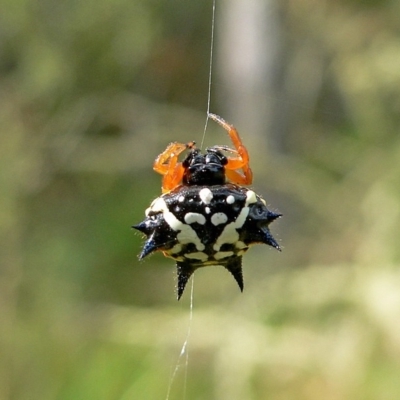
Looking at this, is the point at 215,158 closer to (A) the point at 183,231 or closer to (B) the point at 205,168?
(B) the point at 205,168

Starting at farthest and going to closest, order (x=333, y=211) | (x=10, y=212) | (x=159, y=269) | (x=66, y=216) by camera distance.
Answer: (x=66, y=216) < (x=159, y=269) < (x=10, y=212) < (x=333, y=211)

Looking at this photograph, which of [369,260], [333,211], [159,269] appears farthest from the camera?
[159,269]

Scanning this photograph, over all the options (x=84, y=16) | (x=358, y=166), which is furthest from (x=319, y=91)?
(x=84, y=16)

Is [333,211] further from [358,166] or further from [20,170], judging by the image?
[20,170]

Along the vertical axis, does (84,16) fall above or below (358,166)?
above

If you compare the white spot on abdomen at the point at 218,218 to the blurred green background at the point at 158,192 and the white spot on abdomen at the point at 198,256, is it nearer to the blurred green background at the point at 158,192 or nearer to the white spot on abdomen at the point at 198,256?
the white spot on abdomen at the point at 198,256

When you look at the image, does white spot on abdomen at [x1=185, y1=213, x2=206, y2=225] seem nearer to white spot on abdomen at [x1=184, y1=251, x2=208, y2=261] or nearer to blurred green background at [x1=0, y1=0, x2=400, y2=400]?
white spot on abdomen at [x1=184, y1=251, x2=208, y2=261]

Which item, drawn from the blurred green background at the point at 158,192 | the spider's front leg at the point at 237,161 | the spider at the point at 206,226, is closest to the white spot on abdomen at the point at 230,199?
the spider at the point at 206,226

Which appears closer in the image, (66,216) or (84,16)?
(84,16)

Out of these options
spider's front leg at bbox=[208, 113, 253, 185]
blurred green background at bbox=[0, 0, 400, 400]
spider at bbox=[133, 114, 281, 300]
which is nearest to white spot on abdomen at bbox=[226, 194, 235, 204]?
spider at bbox=[133, 114, 281, 300]

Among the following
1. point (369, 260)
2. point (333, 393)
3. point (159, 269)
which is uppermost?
point (159, 269)
